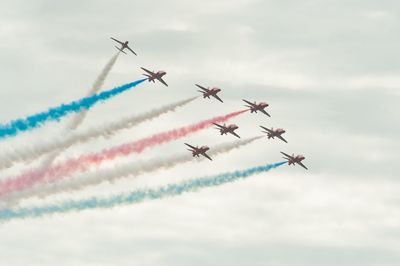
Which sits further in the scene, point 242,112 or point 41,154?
point 242,112

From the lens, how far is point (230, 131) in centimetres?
18450

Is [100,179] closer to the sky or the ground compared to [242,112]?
closer to the ground

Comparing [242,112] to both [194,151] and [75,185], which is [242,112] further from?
[75,185]

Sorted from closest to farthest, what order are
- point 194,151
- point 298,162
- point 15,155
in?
point 15,155 < point 194,151 < point 298,162

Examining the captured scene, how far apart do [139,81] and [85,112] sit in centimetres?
2060

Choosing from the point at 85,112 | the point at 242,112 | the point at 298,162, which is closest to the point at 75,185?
the point at 85,112

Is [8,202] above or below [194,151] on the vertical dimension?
below

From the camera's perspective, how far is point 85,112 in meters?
190

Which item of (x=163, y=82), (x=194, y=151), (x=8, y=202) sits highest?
(x=163, y=82)

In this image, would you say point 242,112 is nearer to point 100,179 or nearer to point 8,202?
point 100,179

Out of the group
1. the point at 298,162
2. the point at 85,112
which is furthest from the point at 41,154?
the point at 298,162

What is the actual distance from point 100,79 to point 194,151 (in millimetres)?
24348

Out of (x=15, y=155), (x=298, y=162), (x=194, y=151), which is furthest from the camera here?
(x=298, y=162)

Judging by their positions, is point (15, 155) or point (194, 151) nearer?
point (15, 155)
